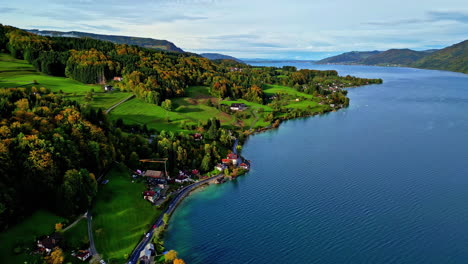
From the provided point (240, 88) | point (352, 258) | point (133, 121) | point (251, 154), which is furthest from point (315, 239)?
point (240, 88)

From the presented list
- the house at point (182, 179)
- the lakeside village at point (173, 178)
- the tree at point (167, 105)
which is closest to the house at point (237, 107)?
the tree at point (167, 105)

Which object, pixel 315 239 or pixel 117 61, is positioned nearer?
pixel 315 239

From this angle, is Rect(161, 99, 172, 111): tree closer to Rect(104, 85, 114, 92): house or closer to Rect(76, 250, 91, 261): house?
Rect(104, 85, 114, 92): house

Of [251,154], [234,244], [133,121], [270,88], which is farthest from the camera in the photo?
[270,88]

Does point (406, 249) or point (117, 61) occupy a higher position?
point (117, 61)

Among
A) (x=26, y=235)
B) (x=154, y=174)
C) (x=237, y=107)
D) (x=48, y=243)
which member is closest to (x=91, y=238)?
(x=48, y=243)

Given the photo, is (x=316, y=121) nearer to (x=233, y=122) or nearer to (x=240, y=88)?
(x=233, y=122)

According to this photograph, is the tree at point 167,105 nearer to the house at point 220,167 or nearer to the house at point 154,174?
the house at point 220,167

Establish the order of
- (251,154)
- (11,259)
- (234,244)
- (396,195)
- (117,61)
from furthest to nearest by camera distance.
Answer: (117,61)
(251,154)
(396,195)
(234,244)
(11,259)
